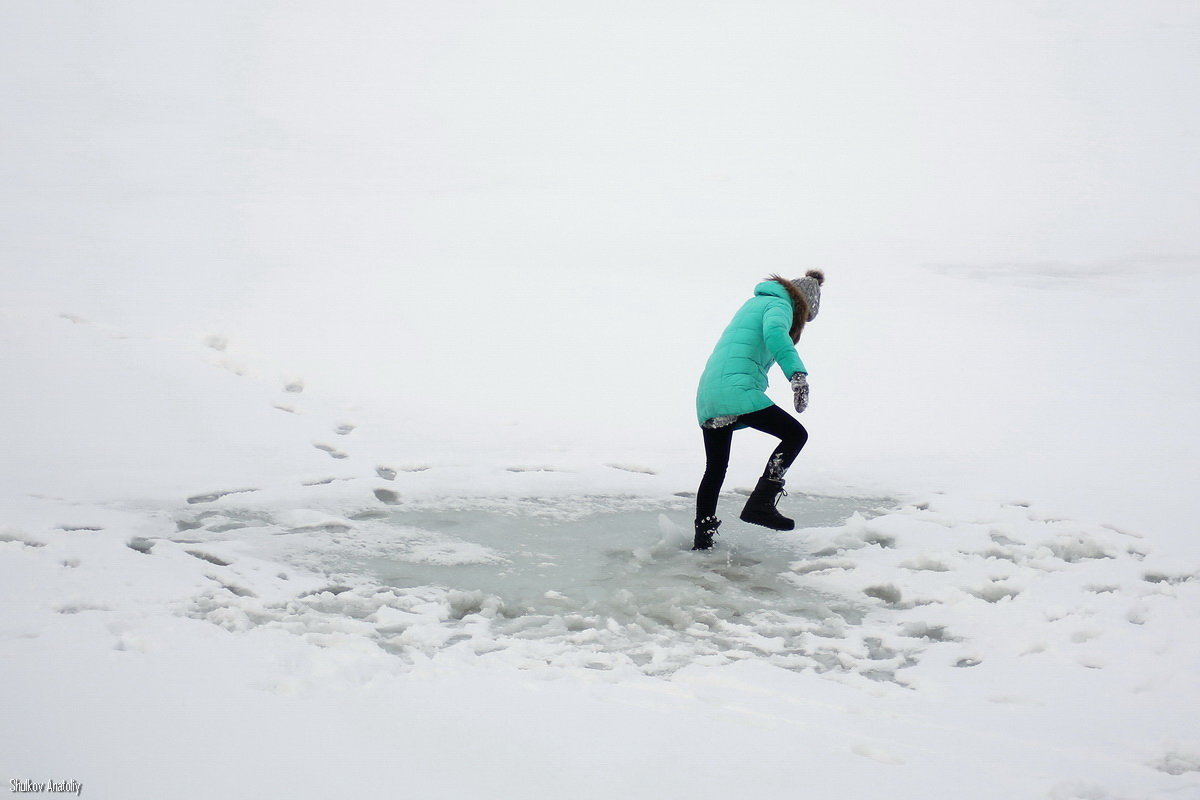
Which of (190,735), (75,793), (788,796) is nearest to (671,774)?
(788,796)

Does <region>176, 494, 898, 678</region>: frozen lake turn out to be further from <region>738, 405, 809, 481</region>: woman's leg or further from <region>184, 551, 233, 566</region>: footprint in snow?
<region>738, 405, 809, 481</region>: woman's leg

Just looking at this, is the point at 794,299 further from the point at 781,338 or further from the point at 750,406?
the point at 750,406

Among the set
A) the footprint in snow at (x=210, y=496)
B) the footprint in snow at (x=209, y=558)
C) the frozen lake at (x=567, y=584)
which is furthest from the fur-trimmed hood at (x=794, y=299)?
the footprint in snow at (x=210, y=496)

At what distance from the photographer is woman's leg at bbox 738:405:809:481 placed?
5.07m

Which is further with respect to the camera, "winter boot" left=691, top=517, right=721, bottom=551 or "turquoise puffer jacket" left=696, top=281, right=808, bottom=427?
"winter boot" left=691, top=517, right=721, bottom=551

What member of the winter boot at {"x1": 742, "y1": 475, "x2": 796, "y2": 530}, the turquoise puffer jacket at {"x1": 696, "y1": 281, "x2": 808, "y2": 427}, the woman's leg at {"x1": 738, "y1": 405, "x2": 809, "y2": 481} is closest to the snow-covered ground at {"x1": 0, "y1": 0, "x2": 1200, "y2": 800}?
the winter boot at {"x1": 742, "y1": 475, "x2": 796, "y2": 530}

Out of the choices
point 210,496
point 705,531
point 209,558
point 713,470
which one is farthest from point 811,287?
point 210,496

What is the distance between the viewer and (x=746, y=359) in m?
5.11

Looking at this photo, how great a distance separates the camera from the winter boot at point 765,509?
5066mm

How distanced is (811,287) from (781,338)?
2.10 ft

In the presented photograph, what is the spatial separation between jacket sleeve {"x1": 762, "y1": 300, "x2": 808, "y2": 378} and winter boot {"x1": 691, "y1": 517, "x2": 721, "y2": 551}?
33.9 inches

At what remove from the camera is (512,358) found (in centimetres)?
970

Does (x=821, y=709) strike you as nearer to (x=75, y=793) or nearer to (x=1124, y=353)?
(x=75, y=793)

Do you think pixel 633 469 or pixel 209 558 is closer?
pixel 209 558
